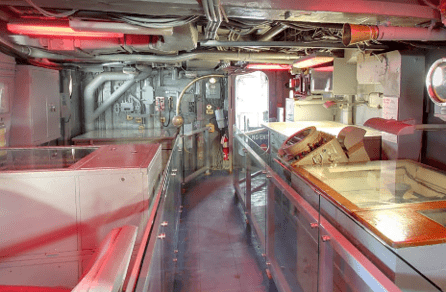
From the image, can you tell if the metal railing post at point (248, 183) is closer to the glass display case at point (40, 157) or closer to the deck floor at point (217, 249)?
the deck floor at point (217, 249)

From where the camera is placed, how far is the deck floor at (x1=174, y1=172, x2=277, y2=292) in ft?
A: 12.5

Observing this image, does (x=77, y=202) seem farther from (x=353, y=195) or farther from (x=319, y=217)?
(x=353, y=195)

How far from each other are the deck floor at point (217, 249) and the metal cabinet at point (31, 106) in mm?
2515

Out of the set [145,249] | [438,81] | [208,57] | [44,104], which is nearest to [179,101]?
[208,57]

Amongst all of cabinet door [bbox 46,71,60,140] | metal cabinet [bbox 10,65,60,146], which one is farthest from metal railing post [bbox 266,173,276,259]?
cabinet door [bbox 46,71,60,140]

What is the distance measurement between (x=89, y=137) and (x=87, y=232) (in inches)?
187

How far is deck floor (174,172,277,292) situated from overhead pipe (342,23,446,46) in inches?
99.2

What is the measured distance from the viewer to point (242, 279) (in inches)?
153

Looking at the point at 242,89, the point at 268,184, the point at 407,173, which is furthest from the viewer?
the point at 242,89

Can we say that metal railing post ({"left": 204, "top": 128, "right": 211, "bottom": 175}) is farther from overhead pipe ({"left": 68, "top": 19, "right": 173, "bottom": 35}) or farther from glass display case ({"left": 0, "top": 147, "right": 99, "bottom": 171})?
overhead pipe ({"left": 68, "top": 19, "right": 173, "bottom": 35})

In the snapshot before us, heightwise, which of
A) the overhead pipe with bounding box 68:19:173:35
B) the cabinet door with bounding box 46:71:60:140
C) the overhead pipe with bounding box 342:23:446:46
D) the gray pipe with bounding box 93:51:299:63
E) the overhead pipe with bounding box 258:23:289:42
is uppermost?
the overhead pipe with bounding box 258:23:289:42

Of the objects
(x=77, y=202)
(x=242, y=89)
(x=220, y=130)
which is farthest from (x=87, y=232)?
(x=242, y=89)

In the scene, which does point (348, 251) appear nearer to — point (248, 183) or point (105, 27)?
point (105, 27)

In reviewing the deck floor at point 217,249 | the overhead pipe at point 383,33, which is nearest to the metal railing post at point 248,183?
the deck floor at point 217,249
